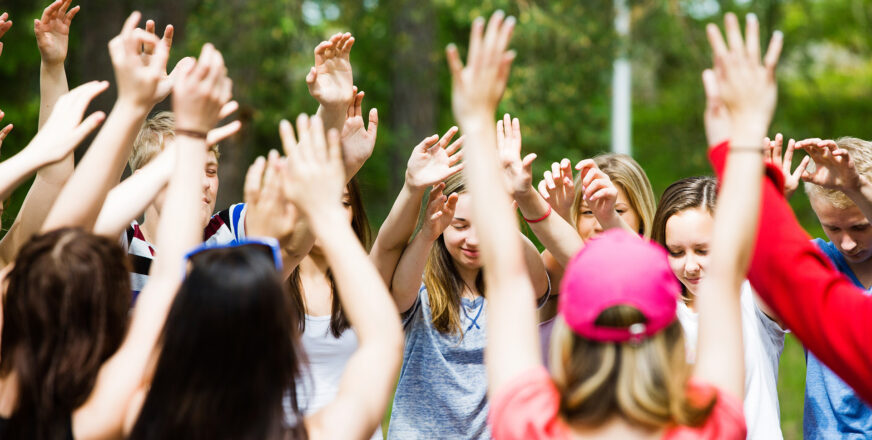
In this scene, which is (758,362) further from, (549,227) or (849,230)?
(549,227)

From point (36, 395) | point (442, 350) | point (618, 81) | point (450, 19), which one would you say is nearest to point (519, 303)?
point (36, 395)

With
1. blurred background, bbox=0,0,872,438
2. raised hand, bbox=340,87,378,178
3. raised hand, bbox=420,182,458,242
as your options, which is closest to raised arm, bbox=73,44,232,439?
raised hand, bbox=340,87,378,178

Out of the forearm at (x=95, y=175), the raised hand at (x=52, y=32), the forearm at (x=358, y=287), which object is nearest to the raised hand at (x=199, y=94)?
the forearm at (x=95, y=175)

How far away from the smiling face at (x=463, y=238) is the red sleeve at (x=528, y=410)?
151cm

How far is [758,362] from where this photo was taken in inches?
124

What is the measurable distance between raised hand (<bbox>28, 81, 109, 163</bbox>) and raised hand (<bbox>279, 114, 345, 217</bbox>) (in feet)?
2.08

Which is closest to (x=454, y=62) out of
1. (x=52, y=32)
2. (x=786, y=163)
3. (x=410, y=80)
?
(x=786, y=163)

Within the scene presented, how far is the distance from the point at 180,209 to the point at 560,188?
58.2 inches

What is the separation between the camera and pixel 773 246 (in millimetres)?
1978

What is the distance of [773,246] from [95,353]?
164 cm

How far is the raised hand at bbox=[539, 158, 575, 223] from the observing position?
3.15 metres

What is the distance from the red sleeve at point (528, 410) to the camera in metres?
1.88

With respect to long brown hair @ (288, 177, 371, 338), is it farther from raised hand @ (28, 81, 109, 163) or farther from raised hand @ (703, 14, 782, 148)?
raised hand @ (703, 14, 782, 148)

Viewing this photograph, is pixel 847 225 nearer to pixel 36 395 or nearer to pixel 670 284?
pixel 670 284
